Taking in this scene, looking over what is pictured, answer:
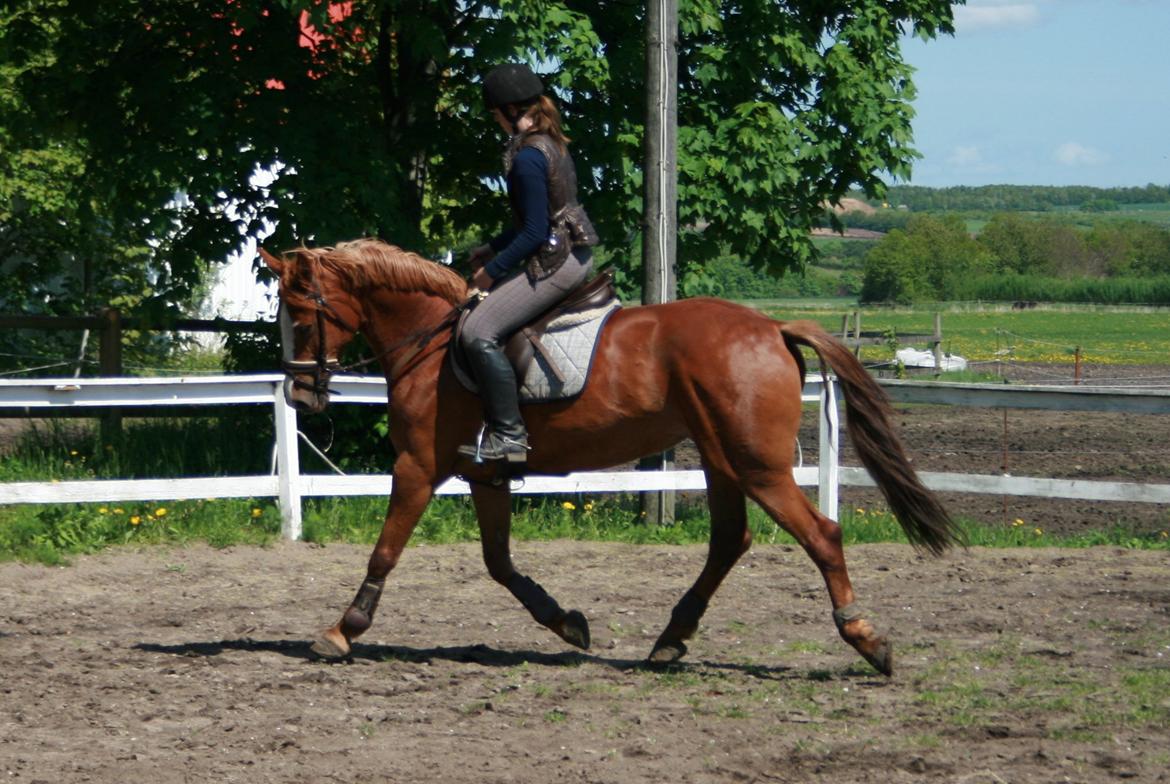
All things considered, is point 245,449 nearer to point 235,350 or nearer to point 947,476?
point 235,350

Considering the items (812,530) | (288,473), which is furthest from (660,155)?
(812,530)

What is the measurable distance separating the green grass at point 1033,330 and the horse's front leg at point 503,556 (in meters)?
26.5

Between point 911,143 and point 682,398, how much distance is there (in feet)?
24.5

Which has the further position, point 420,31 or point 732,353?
point 420,31

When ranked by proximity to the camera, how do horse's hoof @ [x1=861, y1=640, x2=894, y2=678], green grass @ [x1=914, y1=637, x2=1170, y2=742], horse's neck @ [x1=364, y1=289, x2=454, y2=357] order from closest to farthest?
green grass @ [x1=914, y1=637, x2=1170, y2=742] < horse's hoof @ [x1=861, y1=640, x2=894, y2=678] < horse's neck @ [x1=364, y1=289, x2=454, y2=357]

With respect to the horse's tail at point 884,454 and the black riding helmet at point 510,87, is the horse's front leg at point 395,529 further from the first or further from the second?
the horse's tail at point 884,454

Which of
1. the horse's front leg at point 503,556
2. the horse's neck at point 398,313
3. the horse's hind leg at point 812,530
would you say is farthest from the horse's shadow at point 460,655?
the horse's neck at point 398,313

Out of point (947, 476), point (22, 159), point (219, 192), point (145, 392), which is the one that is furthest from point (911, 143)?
point (22, 159)

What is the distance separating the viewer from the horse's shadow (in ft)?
22.2

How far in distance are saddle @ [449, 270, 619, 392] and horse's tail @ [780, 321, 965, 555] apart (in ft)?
3.15

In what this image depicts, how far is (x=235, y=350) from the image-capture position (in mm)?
13695

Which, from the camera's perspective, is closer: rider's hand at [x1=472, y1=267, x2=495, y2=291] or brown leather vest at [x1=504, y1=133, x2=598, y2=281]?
brown leather vest at [x1=504, y1=133, x2=598, y2=281]

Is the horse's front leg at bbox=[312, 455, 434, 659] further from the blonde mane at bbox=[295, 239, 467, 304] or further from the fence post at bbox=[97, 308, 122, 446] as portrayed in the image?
the fence post at bbox=[97, 308, 122, 446]

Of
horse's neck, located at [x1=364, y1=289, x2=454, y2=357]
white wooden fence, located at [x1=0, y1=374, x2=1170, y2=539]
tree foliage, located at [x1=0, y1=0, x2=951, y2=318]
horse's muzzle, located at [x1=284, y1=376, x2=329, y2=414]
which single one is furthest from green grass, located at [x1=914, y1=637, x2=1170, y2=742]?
tree foliage, located at [x1=0, y1=0, x2=951, y2=318]
